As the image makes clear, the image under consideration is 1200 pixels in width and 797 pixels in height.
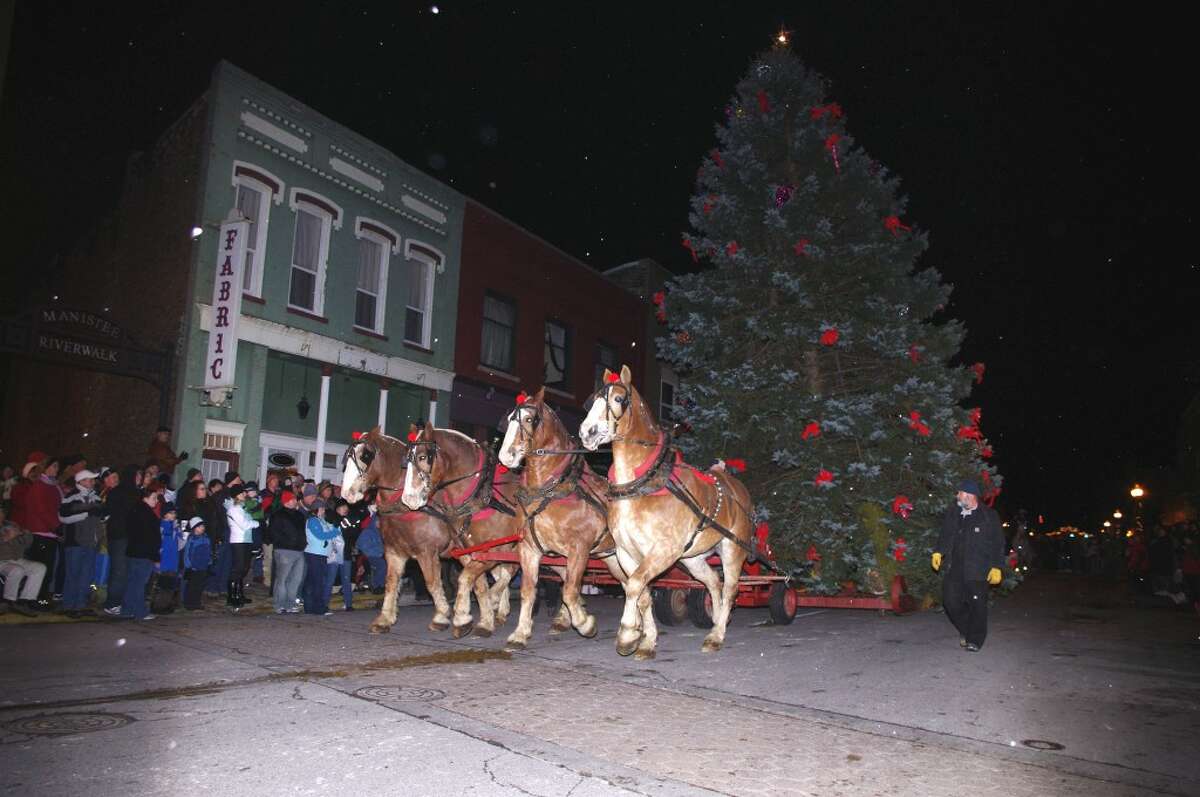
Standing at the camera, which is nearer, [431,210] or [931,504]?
[931,504]

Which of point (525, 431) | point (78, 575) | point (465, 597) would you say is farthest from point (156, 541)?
point (525, 431)

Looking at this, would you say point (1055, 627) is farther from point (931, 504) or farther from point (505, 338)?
point (505, 338)

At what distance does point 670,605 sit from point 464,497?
10.9ft

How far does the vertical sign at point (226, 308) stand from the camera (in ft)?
44.3

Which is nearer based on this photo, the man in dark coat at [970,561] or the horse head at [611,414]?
the horse head at [611,414]

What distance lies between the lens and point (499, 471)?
9.47 meters

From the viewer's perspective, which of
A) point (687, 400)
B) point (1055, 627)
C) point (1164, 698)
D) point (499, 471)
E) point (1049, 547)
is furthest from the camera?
point (1049, 547)

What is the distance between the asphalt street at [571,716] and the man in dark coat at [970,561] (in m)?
0.42

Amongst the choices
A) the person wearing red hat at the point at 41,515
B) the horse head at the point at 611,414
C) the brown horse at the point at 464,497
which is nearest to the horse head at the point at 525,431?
the horse head at the point at 611,414

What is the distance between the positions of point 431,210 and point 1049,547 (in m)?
39.4

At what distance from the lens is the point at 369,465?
897 centimetres

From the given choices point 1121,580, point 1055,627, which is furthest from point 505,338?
point 1121,580

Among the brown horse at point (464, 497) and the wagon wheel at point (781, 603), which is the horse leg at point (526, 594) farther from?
the wagon wheel at point (781, 603)

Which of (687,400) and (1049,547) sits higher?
(687,400)
